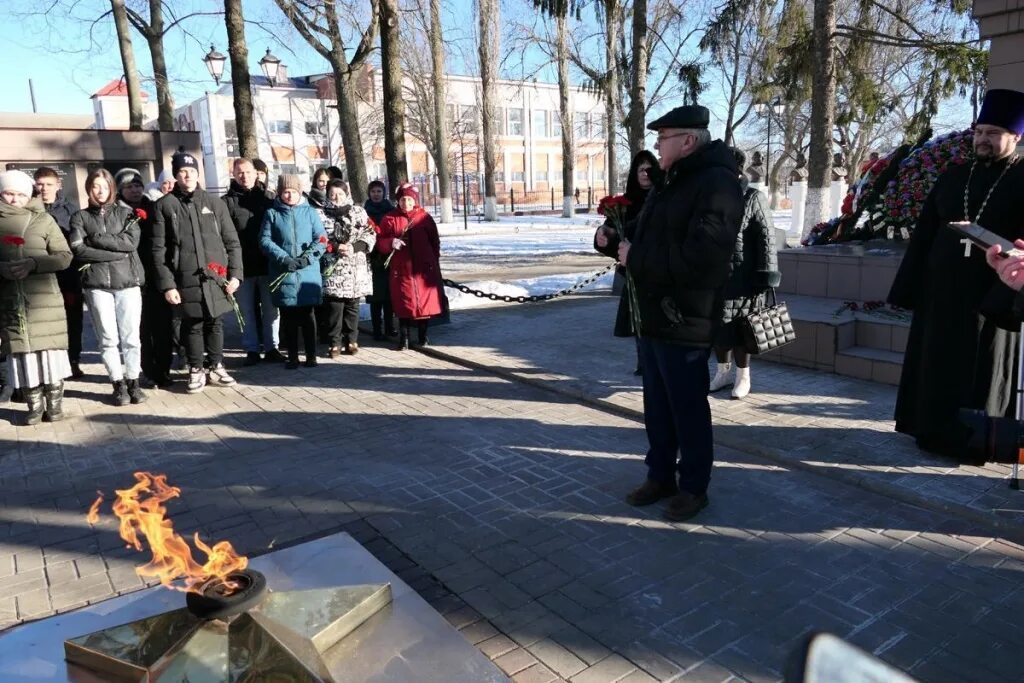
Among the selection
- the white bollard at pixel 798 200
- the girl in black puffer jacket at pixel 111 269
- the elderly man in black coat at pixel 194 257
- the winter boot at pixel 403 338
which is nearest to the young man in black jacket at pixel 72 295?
the girl in black puffer jacket at pixel 111 269

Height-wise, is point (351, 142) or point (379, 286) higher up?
point (351, 142)

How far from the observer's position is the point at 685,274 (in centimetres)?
366

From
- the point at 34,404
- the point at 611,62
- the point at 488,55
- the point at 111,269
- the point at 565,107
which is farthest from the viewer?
the point at 565,107

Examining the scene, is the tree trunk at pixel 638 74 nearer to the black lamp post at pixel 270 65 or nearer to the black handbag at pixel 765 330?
the black handbag at pixel 765 330

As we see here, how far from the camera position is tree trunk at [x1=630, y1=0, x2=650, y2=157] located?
39.8 ft

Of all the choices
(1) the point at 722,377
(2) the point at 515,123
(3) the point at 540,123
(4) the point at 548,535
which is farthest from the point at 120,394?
(3) the point at 540,123

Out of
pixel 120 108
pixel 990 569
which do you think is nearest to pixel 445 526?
pixel 990 569

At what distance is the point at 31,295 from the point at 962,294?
649 cm

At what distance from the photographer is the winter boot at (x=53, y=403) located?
608 cm

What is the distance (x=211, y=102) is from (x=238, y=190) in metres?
45.3

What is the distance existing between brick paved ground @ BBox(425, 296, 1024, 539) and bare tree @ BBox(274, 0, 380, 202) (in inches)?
194

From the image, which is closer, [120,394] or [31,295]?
[31,295]

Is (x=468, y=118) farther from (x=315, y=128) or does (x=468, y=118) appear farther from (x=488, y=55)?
(x=488, y=55)

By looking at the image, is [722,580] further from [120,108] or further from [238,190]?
[120,108]
